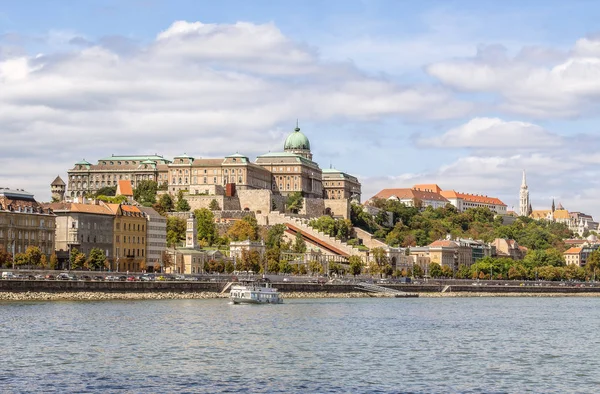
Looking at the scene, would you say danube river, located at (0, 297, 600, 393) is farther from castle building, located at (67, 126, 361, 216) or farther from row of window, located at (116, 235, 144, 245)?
castle building, located at (67, 126, 361, 216)

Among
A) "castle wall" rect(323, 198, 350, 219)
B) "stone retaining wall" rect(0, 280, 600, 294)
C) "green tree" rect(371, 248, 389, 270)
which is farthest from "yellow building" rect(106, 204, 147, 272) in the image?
"castle wall" rect(323, 198, 350, 219)

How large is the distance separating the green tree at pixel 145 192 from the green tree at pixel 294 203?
20426mm

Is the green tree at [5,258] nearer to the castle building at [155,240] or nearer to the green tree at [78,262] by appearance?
the green tree at [78,262]

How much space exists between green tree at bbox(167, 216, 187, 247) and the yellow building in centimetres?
1451

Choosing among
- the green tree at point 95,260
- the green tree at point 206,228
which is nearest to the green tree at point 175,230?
the green tree at point 206,228

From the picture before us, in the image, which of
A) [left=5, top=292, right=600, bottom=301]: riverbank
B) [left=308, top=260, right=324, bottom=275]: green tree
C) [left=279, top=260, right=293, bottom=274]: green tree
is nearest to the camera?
[left=5, top=292, right=600, bottom=301]: riverbank

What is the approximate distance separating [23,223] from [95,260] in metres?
8.01

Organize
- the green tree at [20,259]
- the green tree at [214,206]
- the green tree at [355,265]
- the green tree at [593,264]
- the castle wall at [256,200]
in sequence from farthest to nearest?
the green tree at [593,264]
the castle wall at [256,200]
the green tree at [214,206]
the green tree at [355,265]
the green tree at [20,259]

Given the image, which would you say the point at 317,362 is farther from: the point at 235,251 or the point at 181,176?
the point at 181,176

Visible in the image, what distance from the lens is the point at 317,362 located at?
45.8 m

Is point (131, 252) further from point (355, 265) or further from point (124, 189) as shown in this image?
point (124, 189)

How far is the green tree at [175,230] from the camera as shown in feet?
459

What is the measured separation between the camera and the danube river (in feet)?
130

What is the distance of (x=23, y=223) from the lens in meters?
106
